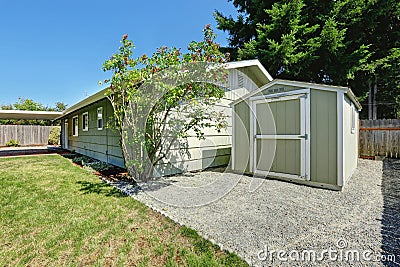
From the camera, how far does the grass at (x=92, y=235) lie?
7.28ft

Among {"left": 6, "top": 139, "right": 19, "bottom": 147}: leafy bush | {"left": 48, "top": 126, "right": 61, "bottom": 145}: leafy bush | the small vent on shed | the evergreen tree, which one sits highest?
the evergreen tree

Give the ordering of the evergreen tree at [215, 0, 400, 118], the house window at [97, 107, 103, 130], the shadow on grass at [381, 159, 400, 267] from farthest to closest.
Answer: the evergreen tree at [215, 0, 400, 118]
the house window at [97, 107, 103, 130]
the shadow on grass at [381, 159, 400, 267]

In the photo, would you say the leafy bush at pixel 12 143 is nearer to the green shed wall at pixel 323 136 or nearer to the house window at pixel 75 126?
the house window at pixel 75 126

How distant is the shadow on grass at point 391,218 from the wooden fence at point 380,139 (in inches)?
138

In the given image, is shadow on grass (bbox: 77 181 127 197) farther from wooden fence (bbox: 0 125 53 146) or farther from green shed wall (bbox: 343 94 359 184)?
wooden fence (bbox: 0 125 53 146)

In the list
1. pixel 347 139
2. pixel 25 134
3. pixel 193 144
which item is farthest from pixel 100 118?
pixel 25 134

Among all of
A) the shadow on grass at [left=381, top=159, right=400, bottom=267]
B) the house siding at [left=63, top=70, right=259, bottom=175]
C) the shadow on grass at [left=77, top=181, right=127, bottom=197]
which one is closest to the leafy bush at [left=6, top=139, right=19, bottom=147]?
the house siding at [left=63, top=70, right=259, bottom=175]

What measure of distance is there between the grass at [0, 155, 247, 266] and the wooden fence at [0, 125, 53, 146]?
18088 mm

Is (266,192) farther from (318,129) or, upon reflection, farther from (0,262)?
(0,262)

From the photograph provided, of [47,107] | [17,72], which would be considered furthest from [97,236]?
[47,107]

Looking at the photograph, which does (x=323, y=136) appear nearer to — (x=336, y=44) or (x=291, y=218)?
(x=291, y=218)

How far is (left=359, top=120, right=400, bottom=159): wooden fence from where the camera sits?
8.75 m

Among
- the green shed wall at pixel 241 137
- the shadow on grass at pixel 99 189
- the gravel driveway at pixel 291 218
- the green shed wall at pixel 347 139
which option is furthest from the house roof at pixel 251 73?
the gravel driveway at pixel 291 218

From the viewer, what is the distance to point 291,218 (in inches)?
124
